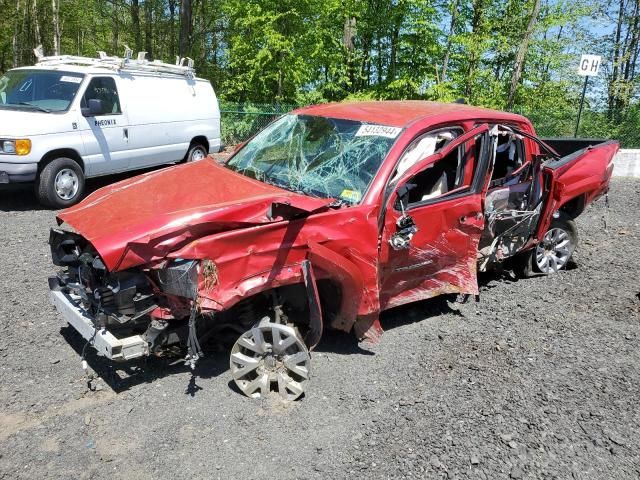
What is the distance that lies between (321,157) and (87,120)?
5.51 m

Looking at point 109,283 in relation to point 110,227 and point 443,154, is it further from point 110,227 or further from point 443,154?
point 443,154

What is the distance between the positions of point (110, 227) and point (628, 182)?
12.8 meters

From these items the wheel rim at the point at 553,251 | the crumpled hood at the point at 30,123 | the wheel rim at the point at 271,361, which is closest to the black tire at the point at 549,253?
the wheel rim at the point at 553,251

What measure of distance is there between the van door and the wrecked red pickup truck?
445 centimetres

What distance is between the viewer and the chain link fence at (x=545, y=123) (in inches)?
615

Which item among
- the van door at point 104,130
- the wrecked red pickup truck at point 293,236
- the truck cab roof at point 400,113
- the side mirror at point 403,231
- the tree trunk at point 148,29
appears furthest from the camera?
the tree trunk at point 148,29

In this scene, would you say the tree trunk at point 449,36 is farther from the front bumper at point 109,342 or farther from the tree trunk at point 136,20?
the front bumper at point 109,342

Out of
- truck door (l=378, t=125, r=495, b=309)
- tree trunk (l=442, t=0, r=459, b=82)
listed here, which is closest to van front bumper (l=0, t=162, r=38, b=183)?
truck door (l=378, t=125, r=495, b=309)

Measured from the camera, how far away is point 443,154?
437 cm

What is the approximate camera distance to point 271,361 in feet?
12.2

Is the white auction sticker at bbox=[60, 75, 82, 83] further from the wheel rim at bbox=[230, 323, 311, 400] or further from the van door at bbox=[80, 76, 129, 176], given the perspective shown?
the wheel rim at bbox=[230, 323, 311, 400]

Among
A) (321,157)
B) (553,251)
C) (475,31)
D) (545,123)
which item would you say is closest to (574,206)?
(553,251)

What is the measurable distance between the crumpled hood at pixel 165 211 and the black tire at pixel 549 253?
131 inches

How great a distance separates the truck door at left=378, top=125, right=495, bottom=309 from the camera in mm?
4191
